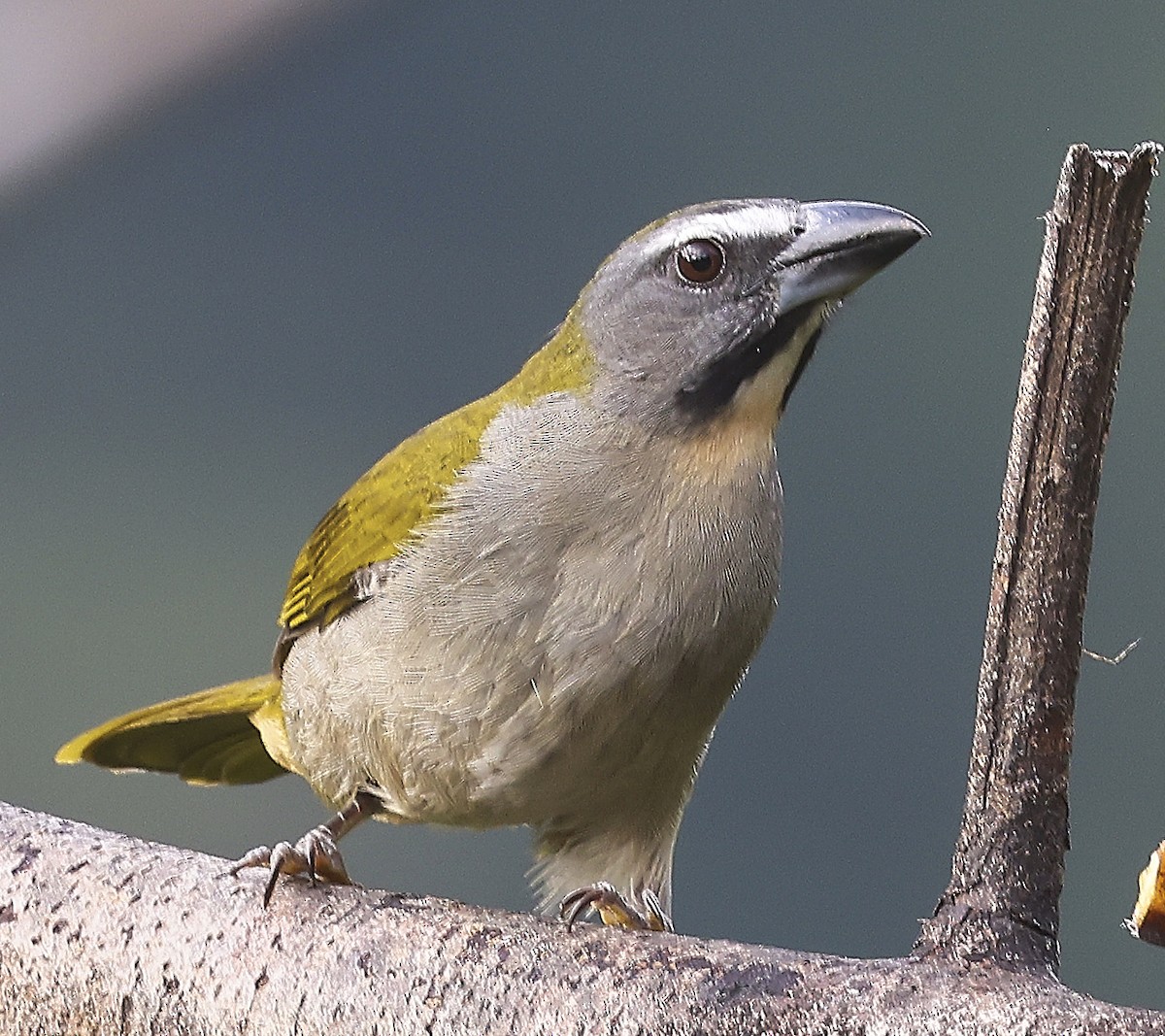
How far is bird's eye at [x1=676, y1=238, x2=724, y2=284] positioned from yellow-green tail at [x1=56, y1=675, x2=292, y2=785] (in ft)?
3.23

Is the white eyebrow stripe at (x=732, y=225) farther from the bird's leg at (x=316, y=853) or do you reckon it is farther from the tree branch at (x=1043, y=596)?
the bird's leg at (x=316, y=853)

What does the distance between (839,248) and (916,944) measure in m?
0.81

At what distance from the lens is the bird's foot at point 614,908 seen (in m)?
1.75

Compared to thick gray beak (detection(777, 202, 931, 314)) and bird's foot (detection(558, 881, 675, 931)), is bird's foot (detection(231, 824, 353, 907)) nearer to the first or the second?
bird's foot (detection(558, 881, 675, 931))

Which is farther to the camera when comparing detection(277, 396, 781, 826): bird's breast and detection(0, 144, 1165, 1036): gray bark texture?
detection(277, 396, 781, 826): bird's breast

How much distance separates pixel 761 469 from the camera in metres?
1.86

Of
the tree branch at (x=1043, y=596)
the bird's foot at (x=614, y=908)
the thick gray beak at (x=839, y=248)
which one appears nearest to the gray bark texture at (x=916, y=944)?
the tree branch at (x=1043, y=596)

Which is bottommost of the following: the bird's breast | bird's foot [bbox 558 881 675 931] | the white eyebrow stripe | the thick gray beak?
bird's foot [bbox 558 881 675 931]

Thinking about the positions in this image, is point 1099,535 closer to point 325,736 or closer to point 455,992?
point 325,736

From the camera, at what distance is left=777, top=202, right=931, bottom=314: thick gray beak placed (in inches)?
67.2

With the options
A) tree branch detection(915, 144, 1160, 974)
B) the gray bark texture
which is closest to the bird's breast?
the gray bark texture

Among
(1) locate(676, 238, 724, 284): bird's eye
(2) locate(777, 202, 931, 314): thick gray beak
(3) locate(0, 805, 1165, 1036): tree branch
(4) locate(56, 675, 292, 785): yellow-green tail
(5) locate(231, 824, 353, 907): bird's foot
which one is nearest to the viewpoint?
(3) locate(0, 805, 1165, 1036): tree branch

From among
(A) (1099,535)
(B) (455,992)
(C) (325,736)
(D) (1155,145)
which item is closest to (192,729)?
(C) (325,736)

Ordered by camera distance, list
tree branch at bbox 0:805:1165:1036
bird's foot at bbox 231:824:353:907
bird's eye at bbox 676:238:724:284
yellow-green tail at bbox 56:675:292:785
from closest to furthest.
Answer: tree branch at bbox 0:805:1165:1036 → bird's foot at bbox 231:824:353:907 → bird's eye at bbox 676:238:724:284 → yellow-green tail at bbox 56:675:292:785
